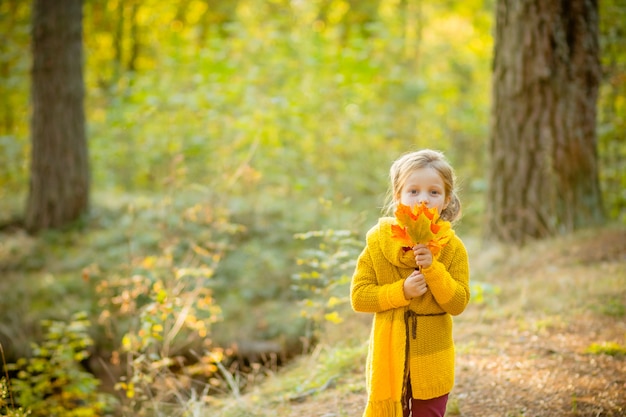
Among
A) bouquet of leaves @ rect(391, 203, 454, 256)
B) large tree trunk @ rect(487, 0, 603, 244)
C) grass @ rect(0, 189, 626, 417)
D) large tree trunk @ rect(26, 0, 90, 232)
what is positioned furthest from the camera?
large tree trunk @ rect(26, 0, 90, 232)

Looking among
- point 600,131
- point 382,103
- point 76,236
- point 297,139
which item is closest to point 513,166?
point 600,131

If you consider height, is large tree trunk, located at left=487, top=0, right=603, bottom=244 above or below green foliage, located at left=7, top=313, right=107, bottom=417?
above

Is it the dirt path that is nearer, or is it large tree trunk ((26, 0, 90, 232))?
the dirt path

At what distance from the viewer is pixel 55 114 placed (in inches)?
346

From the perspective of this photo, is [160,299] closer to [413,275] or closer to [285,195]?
[413,275]

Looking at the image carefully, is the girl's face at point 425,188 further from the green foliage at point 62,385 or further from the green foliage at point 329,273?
the green foliage at point 62,385

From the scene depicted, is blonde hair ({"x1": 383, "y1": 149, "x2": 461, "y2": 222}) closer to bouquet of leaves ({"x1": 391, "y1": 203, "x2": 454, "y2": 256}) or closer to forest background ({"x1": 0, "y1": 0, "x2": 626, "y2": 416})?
bouquet of leaves ({"x1": 391, "y1": 203, "x2": 454, "y2": 256})

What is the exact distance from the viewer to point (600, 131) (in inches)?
311

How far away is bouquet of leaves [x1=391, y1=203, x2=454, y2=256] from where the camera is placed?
7.28 ft

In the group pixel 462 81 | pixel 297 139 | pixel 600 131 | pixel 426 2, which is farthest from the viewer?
pixel 426 2

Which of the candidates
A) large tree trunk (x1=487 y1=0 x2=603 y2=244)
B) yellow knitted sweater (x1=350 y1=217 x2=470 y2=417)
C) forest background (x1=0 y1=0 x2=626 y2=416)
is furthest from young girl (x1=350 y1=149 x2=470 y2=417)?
large tree trunk (x1=487 y1=0 x2=603 y2=244)

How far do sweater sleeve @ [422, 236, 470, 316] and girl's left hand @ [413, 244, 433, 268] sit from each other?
0.15 ft

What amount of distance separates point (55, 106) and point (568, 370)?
26.3 ft

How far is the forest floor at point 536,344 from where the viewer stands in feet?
10.9
